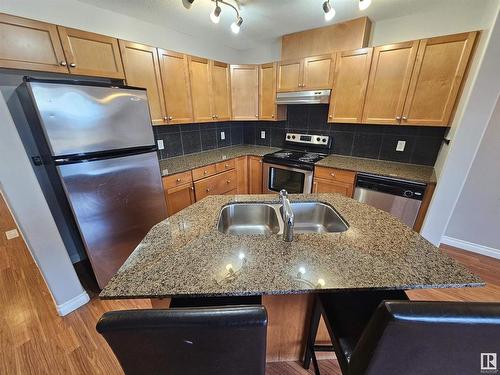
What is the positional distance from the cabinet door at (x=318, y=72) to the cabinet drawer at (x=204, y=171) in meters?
1.62

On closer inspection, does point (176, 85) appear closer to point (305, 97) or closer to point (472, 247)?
point (305, 97)

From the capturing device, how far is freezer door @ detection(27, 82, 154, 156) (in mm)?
1312

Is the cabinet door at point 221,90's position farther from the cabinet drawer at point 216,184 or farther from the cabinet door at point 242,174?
the cabinet drawer at point 216,184

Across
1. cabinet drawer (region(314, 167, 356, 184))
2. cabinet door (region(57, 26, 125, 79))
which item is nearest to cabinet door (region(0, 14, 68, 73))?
cabinet door (region(57, 26, 125, 79))

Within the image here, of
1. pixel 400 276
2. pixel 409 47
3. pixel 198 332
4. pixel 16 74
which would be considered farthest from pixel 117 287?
pixel 409 47

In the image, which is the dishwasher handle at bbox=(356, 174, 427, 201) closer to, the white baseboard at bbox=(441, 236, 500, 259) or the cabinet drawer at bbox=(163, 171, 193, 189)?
the white baseboard at bbox=(441, 236, 500, 259)

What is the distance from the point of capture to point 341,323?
91 cm

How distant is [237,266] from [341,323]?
0.54 m

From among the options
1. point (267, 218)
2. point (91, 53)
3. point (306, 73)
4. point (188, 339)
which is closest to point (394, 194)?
point (267, 218)

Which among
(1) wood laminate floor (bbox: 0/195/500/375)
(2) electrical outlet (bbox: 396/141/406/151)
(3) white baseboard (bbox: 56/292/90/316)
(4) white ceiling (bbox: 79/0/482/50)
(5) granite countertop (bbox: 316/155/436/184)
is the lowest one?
(1) wood laminate floor (bbox: 0/195/500/375)

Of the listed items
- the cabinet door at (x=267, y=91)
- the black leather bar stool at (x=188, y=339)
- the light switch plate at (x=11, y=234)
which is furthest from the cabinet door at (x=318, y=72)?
the light switch plate at (x=11, y=234)

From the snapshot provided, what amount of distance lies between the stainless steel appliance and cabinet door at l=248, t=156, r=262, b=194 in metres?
0.09

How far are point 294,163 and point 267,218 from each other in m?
1.43

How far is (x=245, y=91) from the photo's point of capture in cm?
311
